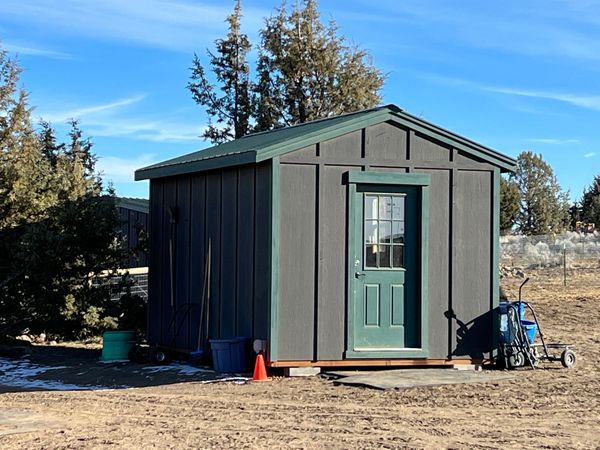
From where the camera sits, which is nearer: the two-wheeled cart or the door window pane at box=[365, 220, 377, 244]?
the door window pane at box=[365, 220, 377, 244]

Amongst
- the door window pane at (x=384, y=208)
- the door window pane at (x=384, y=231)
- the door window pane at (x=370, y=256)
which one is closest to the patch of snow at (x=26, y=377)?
the door window pane at (x=370, y=256)

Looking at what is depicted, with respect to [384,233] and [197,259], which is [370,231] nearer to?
[384,233]

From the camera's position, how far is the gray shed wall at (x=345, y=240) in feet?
33.1

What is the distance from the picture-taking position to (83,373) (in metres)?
11.1

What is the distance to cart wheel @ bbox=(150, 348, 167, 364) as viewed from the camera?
38.5ft

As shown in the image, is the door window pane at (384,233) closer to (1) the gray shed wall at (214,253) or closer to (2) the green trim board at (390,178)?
(2) the green trim board at (390,178)

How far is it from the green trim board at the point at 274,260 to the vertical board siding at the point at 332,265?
0.53 m

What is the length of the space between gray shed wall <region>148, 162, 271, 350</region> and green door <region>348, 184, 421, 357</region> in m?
1.15

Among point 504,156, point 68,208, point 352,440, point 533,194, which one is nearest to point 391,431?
point 352,440

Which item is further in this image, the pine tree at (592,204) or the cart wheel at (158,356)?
the pine tree at (592,204)

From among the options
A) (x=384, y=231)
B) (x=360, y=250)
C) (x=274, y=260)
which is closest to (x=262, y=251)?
(x=274, y=260)

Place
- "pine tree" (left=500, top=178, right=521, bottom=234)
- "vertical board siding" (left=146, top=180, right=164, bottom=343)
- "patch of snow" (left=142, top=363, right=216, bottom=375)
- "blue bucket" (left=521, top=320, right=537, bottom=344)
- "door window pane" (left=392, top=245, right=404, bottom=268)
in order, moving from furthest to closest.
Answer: "pine tree" (left=500, top=178, right=521, bottom=234) < "vertical board siding" (left=146, top=180, right=164, bottom=343) < "blue bucket" (left=521, top=320, right=537, bottom=344) < "patch of snow" (left=142, top=363, right=216, bottom=375) < "door window pane" (left=392, top=245, right=404, bottom=268)

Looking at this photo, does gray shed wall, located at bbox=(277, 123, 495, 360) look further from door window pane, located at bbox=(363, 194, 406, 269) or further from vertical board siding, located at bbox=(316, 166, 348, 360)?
door window pane, located at bbox=(363, 194, 406, 269)

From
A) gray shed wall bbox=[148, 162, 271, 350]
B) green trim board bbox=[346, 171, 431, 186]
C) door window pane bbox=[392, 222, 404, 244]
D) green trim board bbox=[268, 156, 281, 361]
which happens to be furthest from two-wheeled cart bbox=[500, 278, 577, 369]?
gray shed wall bbox=[148, 162, 271, 350]
